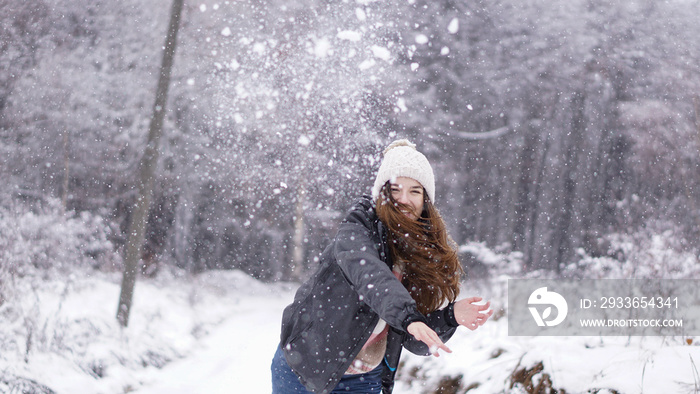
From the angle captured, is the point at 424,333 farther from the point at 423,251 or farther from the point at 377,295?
the point at 423,251

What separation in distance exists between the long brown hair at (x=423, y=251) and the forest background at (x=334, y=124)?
6.20m

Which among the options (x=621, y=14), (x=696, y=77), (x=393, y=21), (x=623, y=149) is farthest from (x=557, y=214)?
(x=393, y=21)

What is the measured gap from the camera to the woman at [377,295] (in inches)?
60.1

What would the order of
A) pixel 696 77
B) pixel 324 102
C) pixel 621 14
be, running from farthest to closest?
pixel 621 14 < pixel 696 77 < pixel 324 102

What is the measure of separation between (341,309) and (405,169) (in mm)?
600

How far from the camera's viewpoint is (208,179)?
479 inches

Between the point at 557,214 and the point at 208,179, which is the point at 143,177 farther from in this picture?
the point at 557,214

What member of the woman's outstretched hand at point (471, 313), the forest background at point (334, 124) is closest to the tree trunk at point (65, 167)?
the forest background at point (334, 124)

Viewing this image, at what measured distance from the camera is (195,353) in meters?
6.71

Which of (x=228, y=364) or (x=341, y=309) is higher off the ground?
(x=341, y=309)

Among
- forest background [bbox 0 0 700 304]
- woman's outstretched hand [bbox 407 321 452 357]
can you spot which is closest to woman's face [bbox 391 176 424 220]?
woman's outstretched hand [bbox 407 321 452 357]

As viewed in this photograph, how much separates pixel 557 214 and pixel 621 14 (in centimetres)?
645

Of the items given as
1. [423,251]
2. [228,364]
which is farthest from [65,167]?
[423,251]
